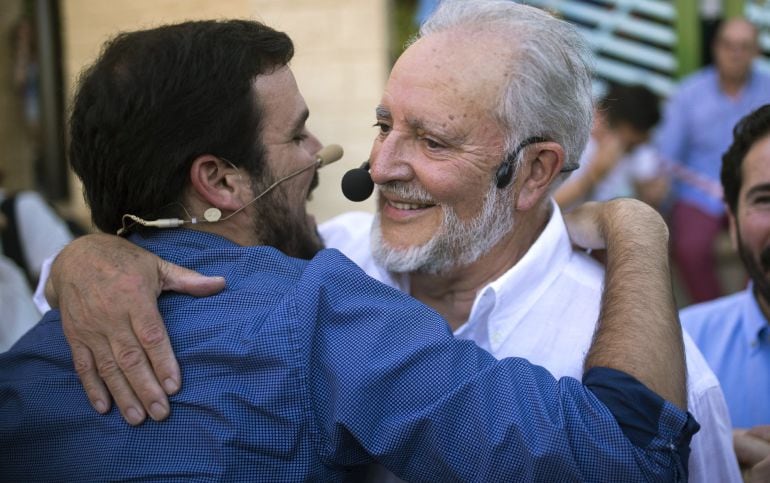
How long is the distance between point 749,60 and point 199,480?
6.00 m

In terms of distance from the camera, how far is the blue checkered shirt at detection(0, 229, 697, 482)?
196cm

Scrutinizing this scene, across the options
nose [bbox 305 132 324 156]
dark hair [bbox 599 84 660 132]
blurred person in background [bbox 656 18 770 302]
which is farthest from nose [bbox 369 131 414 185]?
blurred person in background [bbox 656 18 770 302]

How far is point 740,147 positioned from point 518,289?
1038 mm

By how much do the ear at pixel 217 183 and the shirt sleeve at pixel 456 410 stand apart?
1.40 ft

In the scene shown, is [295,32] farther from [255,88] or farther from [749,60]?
[255,88]

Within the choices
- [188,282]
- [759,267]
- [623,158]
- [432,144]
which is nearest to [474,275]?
[432,144]

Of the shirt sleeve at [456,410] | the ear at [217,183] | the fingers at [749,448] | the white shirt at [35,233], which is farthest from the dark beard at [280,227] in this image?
the white shirt at [35,233]

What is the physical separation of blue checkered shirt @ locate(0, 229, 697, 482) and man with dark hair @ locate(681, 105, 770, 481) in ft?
3.68

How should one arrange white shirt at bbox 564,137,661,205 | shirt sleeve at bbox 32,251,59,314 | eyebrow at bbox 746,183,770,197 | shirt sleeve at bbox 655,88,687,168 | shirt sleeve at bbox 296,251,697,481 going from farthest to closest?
shirt sleeve at bbox 655,88,687,168 → white shirt at bbox 564,137,661,205 → eyebrow at bbox 746,183,770,197 → shirt sleeve at bbox 32,251,59,314 → shirt sleeve at bbox 296,251,697,481

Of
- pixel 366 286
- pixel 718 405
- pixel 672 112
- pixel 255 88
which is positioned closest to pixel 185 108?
pixel 255 88

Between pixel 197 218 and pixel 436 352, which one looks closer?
pixel 436 352

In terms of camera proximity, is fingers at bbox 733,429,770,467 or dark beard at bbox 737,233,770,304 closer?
fingers at bbox 733,429,770,467

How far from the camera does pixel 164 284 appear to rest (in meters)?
2.19

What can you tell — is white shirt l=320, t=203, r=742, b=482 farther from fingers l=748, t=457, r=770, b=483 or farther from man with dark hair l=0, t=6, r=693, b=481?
man with dark hair l=0, t=6, r=693, b=481
